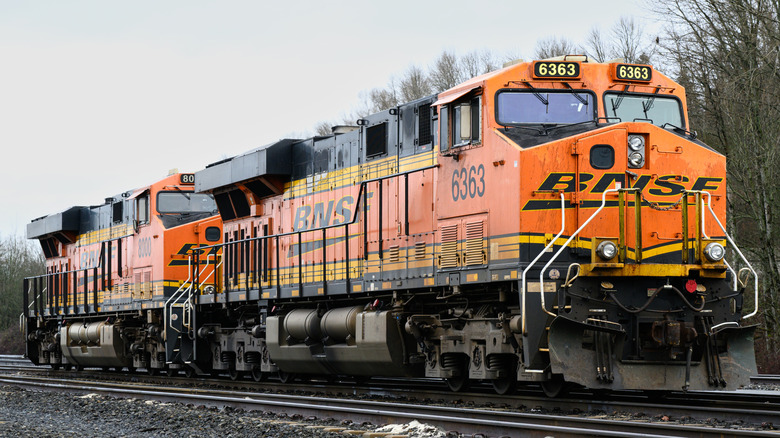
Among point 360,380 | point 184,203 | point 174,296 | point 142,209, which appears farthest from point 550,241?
point 142,209

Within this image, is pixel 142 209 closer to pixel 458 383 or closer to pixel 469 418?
pixel 458 383

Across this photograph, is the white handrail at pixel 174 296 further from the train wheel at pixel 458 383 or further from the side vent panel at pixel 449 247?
the side vent panel at pixel 449 247

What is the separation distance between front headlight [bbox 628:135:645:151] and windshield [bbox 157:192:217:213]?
477 inches

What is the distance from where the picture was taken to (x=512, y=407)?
35.5 ft

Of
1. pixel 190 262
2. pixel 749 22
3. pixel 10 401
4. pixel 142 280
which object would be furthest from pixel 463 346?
pixel 749 22

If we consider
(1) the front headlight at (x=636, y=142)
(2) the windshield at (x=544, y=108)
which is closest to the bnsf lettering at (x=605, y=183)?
(1) the front headlight at (x=636, y=142)

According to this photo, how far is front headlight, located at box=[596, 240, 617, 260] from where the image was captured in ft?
33.5

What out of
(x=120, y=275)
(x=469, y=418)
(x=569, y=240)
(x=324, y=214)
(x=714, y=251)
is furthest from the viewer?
(x=120, y=275)

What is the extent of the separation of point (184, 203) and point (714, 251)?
42.8 ft

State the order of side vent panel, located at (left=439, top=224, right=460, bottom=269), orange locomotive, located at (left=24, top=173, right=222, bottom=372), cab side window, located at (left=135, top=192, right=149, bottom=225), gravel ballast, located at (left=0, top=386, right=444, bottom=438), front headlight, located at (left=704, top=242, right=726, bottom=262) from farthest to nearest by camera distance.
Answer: cab side window, located at (left=135, top=192, right=149, bottom=225), orange locomotive, located at (left=24, top=173, right=222, bottom=372), side vent panel, located at (left=439, top=224, right=460, bottom=269), front headlight, located at (left=704, top=242, right=726, bottom=262), gravel ballast, located at (left=0, top=386, right=444, bottom=438)

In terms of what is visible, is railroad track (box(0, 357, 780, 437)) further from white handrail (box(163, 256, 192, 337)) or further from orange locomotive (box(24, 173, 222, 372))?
orange locomotive (box(24, 173, 222, 372))

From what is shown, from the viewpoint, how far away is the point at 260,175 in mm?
16906

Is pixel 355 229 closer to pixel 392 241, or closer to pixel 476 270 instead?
pixel 392 241

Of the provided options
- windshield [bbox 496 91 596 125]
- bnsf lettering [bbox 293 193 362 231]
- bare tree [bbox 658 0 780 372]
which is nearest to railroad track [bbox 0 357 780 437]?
bnsf lettering [bbox 293 193 362 231]
